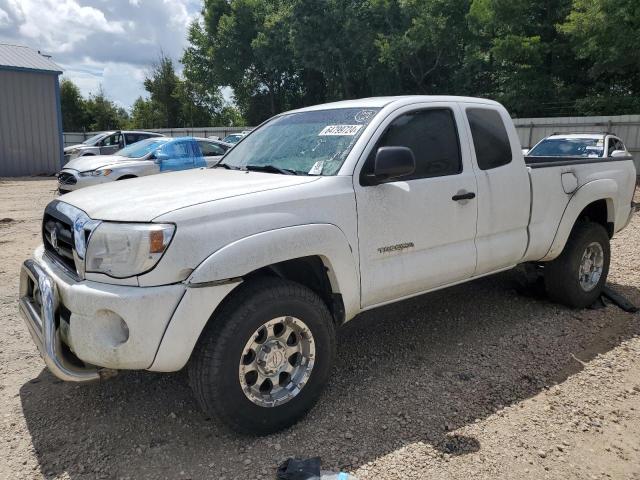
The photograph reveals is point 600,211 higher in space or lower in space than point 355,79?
lower

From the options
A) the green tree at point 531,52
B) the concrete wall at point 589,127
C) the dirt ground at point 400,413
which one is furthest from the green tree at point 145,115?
A: the dirt ground at point 400,413

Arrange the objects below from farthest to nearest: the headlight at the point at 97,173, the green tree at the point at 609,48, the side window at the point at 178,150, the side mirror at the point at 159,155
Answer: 1. the green tree at the point at 609,48
2. the side window at the point at 178,150
3. the side mirror at the point at 159,155
4. the headlight at the point at 97,173

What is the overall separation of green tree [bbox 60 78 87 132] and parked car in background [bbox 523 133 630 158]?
155ft

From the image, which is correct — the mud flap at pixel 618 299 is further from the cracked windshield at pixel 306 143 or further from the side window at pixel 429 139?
the cracked windshield at pixel 306 143

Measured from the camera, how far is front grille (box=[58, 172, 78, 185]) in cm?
1073

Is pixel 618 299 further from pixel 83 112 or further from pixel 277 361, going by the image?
pixel 83 112

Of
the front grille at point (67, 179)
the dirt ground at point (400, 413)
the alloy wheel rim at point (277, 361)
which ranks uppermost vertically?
the front grille at point (67, 179)

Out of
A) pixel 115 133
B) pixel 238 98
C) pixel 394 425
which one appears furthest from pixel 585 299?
pixel 238 98

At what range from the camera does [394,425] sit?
10.4 feet

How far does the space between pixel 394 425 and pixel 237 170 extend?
205 cm

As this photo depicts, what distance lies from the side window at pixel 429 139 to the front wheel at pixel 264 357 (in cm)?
124

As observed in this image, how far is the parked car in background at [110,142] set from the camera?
1991 centimetres

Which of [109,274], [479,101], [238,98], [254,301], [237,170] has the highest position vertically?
[238,98]

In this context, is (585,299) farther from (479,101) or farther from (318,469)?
(318,469)
